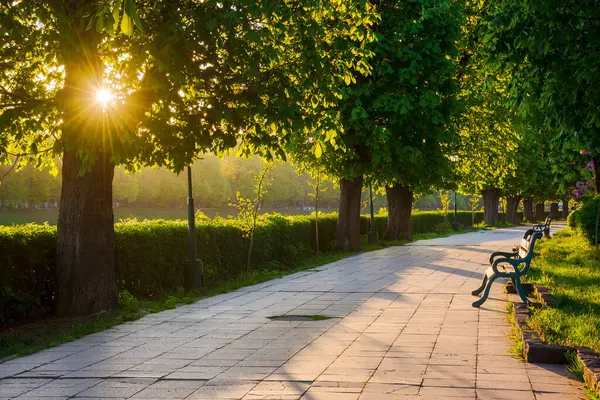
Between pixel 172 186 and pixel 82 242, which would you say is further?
pixel 172 186

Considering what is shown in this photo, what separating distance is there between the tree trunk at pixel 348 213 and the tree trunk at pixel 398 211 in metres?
6.52

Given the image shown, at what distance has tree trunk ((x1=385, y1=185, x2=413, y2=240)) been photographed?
32.3 m

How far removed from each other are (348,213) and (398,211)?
7.16 m

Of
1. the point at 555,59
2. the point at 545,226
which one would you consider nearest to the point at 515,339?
the point at 555,59

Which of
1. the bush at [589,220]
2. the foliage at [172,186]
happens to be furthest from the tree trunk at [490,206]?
the bush at [589,220]

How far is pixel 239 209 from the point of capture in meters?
19.0

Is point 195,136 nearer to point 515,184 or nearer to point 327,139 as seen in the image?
point 327,139

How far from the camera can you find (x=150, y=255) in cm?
1402

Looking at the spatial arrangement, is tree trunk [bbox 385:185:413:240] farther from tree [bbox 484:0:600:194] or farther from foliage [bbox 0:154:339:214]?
foliage [bbox 0:154:339:214]

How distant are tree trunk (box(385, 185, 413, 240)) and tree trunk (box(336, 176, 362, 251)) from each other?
257 inches

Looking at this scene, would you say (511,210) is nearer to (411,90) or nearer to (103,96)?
(411,90)

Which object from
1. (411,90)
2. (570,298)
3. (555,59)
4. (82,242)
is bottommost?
(570,298)

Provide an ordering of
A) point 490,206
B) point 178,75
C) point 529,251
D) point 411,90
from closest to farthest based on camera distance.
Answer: point 178,75 < point 529,251 < point 411,90 < point 490,206

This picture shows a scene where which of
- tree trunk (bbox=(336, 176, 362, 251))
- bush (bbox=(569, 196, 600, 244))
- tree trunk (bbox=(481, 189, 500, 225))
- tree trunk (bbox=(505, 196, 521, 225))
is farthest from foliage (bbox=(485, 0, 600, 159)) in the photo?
tree trunk (bbox=(505, 196, 521, 225))
